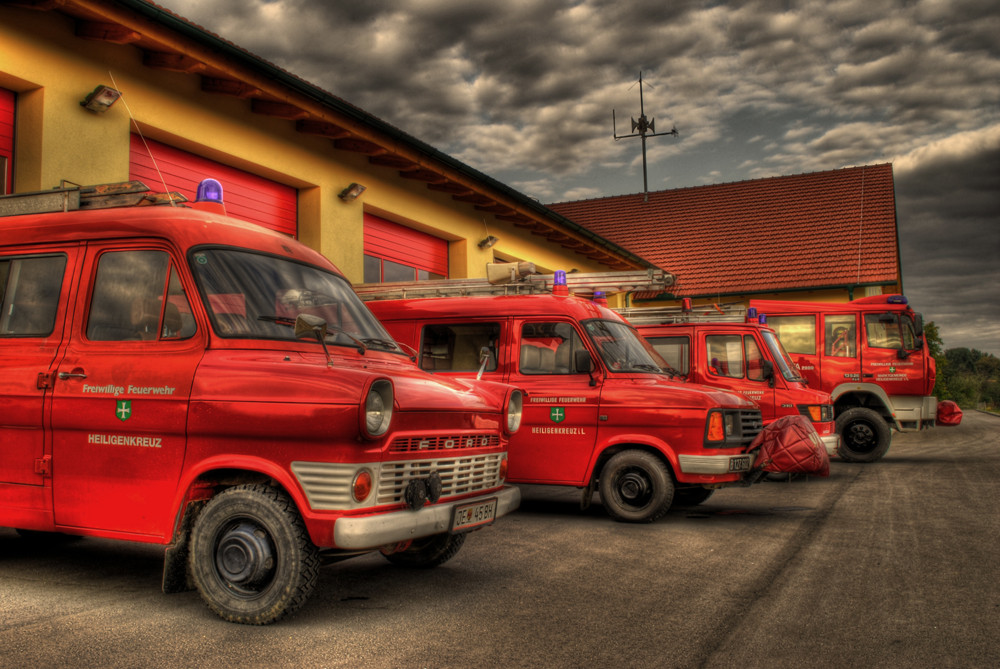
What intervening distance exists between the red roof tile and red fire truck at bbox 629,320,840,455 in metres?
14.5

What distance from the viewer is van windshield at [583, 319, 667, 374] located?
26.8ft

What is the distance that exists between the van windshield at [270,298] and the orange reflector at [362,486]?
1.07 meters

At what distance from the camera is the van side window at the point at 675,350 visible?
1145cm

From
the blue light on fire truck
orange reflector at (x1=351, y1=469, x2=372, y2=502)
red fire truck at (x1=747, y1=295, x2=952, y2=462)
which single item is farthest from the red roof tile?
orange reflector at (x1=351, y1=469, x2=372, y2=502)

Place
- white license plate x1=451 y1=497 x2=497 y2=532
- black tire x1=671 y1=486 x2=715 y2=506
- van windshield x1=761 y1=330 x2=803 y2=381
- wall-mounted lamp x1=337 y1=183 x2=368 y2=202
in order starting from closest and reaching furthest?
white license plate x1=451 y1=497 x2=497 y2=532, black tire x1=671 y1=486 x2=715 y2=506, van windshield x1=761 y1=330 x2=803 y2=381, wall-mounted lamp x1=337 y1=183 x2=368 y2=202

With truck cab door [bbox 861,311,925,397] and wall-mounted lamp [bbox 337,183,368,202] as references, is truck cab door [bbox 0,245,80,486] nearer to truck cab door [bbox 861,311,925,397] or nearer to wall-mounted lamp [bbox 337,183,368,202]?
wall-mounted lamp [bbox 337,183,368,202]

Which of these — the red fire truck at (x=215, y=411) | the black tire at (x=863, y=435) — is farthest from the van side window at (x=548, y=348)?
the black tire at (x=863, y=435)

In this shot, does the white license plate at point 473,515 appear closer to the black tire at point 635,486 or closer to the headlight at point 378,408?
the headlight at point 378,408

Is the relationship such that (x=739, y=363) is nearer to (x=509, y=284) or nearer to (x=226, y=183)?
(x=509, y=284)

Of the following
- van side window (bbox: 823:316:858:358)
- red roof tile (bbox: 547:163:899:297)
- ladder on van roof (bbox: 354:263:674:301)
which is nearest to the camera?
ladder on van roof (bbox: 354:263:674:301)

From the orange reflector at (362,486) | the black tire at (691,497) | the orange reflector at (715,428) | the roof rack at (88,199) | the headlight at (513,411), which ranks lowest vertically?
the black tire at (691,497)

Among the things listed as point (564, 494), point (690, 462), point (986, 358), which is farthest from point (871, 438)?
point (986, 358)

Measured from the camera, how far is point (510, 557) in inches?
246

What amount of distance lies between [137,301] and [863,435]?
12680 millimetres
